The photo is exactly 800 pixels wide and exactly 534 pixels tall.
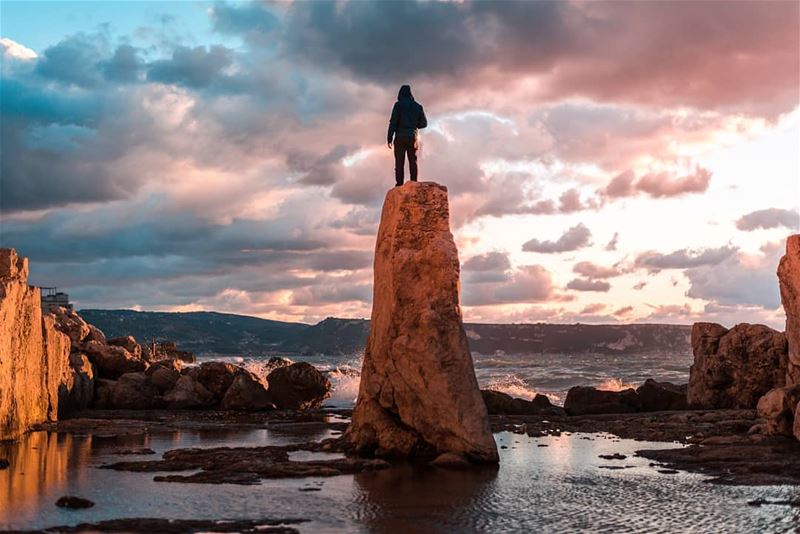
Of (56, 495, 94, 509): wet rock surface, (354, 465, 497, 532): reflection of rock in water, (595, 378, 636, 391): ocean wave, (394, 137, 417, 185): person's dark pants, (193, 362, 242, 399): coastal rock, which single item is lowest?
(354, 465, 497, 532): reflection of rock in water

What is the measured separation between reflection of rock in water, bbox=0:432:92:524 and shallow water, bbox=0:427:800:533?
2 centimetres

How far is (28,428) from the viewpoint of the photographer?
29.8 meters

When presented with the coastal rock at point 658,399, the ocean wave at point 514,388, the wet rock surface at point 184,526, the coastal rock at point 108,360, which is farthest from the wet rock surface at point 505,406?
the wet rock surface at point 184,526

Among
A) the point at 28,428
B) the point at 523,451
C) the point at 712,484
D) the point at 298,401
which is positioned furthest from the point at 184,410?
the point at 712,484

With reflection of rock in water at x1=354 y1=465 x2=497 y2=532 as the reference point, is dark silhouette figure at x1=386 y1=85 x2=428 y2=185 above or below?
above

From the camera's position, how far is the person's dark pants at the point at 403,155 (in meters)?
25.5

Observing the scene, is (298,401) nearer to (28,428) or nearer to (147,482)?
(28,428)

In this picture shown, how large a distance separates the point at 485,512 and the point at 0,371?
621 inches

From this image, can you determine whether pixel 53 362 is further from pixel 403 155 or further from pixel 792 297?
pixel 792 297

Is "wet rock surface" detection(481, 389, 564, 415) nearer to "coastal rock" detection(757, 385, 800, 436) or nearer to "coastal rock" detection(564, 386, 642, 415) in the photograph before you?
"coastal rock" detection(564, 386, 642, 415)

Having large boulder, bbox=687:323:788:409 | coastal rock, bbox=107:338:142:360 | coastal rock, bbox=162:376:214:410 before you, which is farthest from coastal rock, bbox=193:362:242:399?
large boulder, bbox=687:323:788:409

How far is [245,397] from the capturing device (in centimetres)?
4128

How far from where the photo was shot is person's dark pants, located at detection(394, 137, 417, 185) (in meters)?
25.5

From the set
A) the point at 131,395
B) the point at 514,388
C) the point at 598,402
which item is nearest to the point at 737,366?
the point at 598,402
